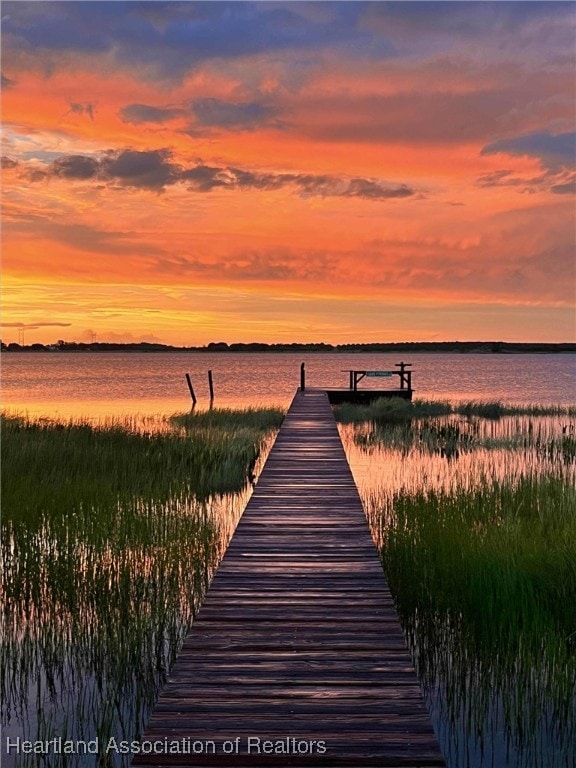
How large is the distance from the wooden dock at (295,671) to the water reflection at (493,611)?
2.68ft

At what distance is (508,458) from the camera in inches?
705

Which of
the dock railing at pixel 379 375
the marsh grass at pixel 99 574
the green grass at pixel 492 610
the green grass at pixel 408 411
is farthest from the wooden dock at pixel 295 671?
the green grass at pixel 408 411

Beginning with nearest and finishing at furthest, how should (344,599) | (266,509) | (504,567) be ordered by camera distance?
(344,599) < (504,567) < (266,509)

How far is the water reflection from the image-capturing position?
483 cm

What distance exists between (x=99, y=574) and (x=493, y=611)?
4159 millimetres

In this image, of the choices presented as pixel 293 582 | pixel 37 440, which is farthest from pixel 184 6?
pixel 293 582

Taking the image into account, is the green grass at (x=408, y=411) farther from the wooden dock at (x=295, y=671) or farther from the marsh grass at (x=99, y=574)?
the wooden dock at (x=295, y=671)

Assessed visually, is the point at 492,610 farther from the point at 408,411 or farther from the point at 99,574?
the point at 408,411

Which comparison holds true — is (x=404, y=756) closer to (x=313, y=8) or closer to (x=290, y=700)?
(x=290, y=700)

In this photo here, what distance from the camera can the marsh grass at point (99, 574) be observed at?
5.43 meters

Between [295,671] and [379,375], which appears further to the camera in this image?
[379,375]

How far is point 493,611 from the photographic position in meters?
6.29

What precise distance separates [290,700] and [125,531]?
5.67 m

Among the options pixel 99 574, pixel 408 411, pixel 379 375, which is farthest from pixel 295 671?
pixel 379 375
